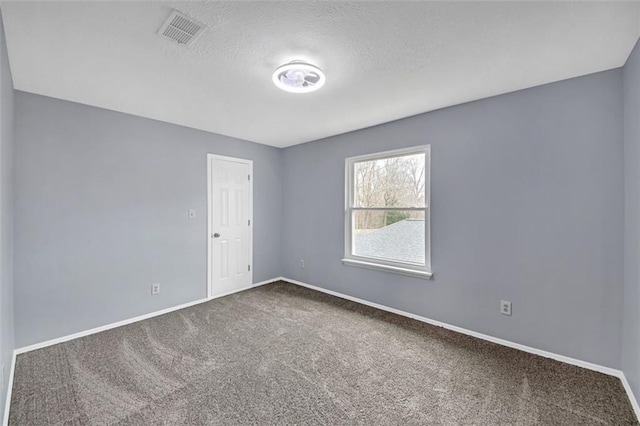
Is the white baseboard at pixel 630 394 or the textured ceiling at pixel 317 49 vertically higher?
the textured ceiling at pixel 317 49

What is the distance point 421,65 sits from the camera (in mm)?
2070

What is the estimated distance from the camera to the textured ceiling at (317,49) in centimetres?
152

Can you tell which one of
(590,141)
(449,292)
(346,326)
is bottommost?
(346,326)

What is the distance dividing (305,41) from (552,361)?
3.19 meters

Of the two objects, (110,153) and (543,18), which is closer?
(543,18)

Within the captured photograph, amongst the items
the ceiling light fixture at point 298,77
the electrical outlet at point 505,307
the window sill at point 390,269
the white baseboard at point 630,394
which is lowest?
the white baseboard at point 630,394

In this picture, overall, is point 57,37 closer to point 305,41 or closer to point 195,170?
point 305,41

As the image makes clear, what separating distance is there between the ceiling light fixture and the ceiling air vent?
1.96 feet

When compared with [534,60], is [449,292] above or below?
below

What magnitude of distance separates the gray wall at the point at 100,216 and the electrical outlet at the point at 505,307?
3.57 m

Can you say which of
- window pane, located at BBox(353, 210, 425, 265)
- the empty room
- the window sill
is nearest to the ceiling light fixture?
the empty room

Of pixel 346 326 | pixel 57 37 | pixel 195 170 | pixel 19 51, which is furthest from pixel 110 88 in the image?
pixel 346 326

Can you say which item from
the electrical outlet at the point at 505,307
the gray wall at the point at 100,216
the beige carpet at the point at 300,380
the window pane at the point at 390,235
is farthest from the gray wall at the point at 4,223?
the electrical outlet at the point at 505,307

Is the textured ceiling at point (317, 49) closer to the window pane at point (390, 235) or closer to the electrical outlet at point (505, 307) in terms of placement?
the window pane at point (390, 235)
